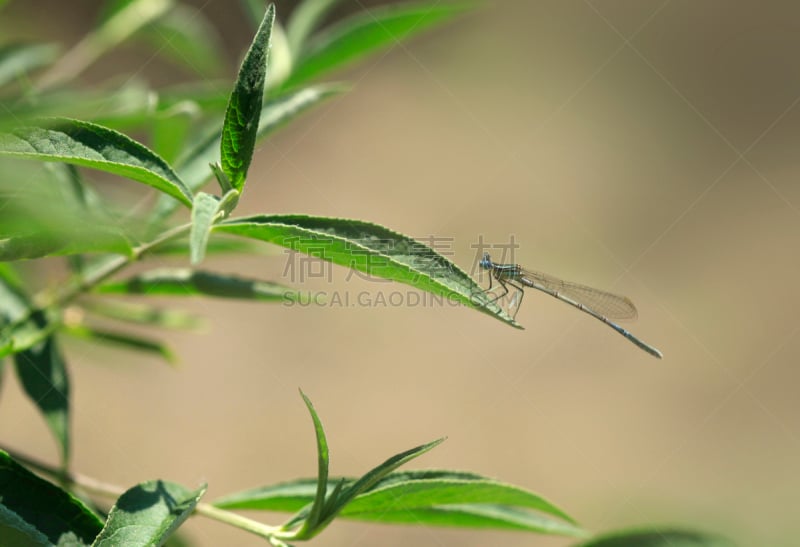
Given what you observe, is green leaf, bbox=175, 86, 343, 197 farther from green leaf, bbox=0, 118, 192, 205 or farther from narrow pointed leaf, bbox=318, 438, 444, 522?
narrow pointed leaf, bbox=318, 438, 444, 522

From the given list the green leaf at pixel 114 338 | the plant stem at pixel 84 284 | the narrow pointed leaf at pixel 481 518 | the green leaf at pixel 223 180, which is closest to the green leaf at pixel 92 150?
the green leaf at pixel 223 180

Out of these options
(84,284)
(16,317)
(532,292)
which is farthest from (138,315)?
(532,292)

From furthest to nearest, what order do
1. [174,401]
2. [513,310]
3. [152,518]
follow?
[174,401] → [513,310] → [152,518]

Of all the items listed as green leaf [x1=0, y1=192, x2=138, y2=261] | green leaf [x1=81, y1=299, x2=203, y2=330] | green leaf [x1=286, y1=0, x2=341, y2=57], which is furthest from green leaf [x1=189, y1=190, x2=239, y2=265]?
green leaf [x1=286, y1=0, x2=341, y2=57]

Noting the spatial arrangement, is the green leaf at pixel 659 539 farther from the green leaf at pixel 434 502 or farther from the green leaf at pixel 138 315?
the green leaf at pixel 138 315

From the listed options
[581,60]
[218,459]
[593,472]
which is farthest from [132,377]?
[581,60]

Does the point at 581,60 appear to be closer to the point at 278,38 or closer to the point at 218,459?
the point at 218,459
